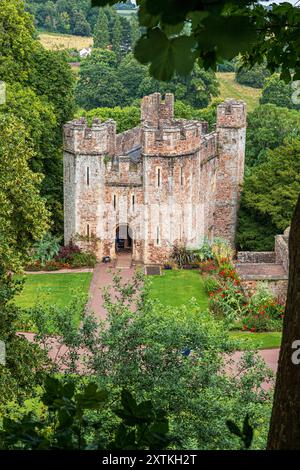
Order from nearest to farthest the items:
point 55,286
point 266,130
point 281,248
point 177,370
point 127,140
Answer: point 177,370 → point 55,286 → point 281,248 → point 127,140 → point 266,130

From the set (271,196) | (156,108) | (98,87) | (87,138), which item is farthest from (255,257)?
(98,87)

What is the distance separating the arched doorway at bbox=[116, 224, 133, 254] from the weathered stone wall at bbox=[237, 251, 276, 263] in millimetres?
4107

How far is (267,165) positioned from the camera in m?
38.1

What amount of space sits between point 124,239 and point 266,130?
12.6 meters

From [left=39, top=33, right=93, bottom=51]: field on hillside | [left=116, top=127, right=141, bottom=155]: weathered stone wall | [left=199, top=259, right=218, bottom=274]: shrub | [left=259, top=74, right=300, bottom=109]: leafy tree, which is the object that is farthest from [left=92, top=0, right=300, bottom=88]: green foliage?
[left=39, top=33, right=93, bottom=51]: field on hillside

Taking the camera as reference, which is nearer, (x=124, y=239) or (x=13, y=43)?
(x=13, y=43)

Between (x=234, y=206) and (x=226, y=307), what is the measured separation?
33.5ft

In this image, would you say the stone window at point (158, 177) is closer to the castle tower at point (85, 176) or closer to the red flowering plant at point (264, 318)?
the castle tower at point (85, 176)

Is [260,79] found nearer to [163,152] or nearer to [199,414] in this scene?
[163,152]

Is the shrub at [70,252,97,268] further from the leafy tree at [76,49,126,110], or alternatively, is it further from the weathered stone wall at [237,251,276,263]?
the leafy tree at [76,49,126,110]

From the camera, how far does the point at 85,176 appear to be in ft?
113

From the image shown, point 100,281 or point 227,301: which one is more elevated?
point 227,301
